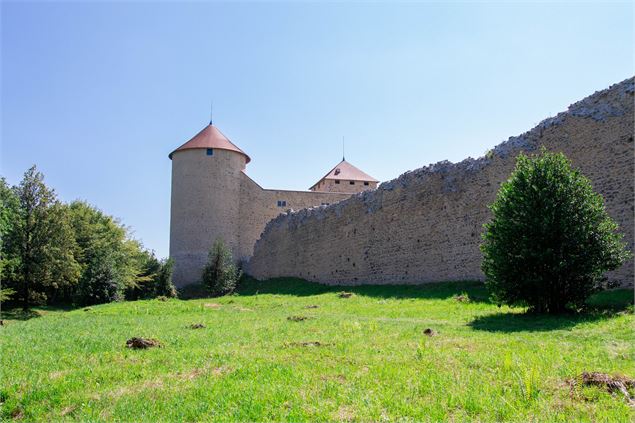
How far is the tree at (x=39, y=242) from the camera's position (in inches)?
984

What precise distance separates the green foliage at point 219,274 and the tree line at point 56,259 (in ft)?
10.0

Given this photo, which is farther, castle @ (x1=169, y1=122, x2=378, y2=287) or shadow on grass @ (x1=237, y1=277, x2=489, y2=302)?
castle @ (x1=169, y1=122, x2=378, y2=287)

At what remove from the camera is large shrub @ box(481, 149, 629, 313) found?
9445 millimetres

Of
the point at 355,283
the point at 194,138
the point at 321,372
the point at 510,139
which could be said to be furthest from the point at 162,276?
the point at 321,372

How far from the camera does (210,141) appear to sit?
3581 centimetres

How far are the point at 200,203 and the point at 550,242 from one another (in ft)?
90.3

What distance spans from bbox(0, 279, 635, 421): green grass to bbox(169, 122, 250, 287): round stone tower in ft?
80.0

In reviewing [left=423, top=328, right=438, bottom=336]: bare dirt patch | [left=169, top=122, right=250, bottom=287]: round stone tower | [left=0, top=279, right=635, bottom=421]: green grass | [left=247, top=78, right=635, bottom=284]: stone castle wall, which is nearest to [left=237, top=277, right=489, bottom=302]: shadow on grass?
[left=247, top=78, right=635, bottom=284]: stone castle wall

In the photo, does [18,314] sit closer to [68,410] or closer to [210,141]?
[210,141]

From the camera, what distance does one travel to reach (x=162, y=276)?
3027 cm

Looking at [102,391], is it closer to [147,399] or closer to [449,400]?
[147,399]

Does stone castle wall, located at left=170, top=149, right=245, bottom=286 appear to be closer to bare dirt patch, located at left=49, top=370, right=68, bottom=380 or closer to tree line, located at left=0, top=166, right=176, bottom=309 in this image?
tree line, located at left=0, top=166, right=176, bottom=309

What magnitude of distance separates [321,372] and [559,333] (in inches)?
147

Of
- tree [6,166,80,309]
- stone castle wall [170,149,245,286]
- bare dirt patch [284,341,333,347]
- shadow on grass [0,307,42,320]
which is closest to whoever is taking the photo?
bare dirt patch [284,341,333,347]
